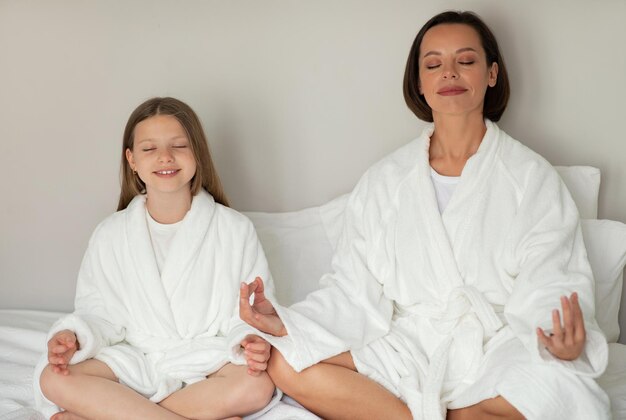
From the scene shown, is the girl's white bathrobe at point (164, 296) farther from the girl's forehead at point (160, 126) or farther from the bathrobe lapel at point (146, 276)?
the girl's forehead at point (160, 126)

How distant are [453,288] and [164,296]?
67 centimetres

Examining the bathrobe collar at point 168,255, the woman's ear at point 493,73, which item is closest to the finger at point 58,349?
the bathrobe collar at point 168,255

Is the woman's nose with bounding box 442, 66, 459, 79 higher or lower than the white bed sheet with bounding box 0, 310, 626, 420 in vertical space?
higher

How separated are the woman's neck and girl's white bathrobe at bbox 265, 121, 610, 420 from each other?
0.13 ft

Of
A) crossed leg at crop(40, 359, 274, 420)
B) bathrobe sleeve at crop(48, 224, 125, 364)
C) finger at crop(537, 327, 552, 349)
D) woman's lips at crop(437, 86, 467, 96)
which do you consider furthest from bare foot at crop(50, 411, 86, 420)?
woman's lips at crop(437, 86, 467, 96)

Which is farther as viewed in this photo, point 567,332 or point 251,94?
point 251,94

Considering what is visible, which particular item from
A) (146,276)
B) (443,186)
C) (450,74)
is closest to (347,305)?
(443,186)

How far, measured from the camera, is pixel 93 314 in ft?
7.14

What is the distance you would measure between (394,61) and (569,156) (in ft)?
1.78

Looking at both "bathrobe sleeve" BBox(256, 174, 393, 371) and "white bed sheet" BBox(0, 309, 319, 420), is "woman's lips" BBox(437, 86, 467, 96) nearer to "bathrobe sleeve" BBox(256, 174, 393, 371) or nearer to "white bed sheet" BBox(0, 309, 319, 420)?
"bathrobe sleeve" BBox(256, 174, 393, 371)

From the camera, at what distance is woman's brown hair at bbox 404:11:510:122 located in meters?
2.25

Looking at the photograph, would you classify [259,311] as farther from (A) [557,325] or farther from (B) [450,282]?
(A) [557,325]

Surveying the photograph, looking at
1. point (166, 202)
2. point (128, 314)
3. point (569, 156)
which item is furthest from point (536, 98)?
point (128, 314)

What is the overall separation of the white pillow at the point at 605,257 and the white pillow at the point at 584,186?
0.24ft
